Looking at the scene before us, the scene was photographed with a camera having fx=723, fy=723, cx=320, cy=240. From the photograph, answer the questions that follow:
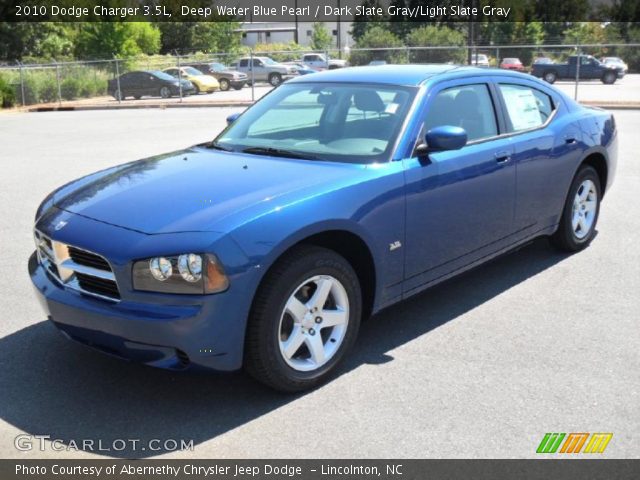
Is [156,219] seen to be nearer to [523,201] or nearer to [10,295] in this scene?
[10,295]

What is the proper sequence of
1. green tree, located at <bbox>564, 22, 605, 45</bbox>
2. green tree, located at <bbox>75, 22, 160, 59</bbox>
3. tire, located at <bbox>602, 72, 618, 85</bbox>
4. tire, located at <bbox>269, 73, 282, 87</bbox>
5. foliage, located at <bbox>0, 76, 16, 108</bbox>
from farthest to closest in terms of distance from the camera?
1. green tree, located at <bbox>564, 22, 605, 45</bbox>
2. green tree, located at <bbox>75, 22, 160, 59</bbox>
3. tire, located at <bbox>269, 73, 282, 87</bbox>
4. tire, located at <bbox>602, 72, 618, 85</bbox>
5. foliage, located at <bbox>0, 76, 16, 108</bbox>

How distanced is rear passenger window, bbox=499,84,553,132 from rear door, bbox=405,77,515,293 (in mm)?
183

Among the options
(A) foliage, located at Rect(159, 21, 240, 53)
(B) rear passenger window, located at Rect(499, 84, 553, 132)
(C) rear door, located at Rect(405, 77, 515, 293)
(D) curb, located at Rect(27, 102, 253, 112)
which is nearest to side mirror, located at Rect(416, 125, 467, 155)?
(C) rear door, located at Rect(405, 77, 515, 293)

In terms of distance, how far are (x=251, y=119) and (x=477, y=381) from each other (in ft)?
8.36

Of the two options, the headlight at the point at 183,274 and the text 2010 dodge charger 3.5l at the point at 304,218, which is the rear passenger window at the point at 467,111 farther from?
the headlight at the point at 183,274

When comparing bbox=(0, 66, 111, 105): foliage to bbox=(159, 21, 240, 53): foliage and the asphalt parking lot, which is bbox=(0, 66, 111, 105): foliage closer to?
the asphalt parking lot

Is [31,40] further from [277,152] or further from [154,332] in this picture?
[154,332]

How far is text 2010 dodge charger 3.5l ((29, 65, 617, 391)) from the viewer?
11.2ft

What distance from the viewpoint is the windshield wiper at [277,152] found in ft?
14.7

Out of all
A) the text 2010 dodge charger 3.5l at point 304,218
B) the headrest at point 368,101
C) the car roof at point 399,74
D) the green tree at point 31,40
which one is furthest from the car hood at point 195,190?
the green tree at point 31,40

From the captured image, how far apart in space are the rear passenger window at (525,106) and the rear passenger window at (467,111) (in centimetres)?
24

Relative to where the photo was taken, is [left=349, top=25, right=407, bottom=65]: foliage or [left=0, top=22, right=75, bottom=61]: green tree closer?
[left=349, top=25, right=407, bottom=65]: foliage

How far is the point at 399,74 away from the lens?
16.5 ft
